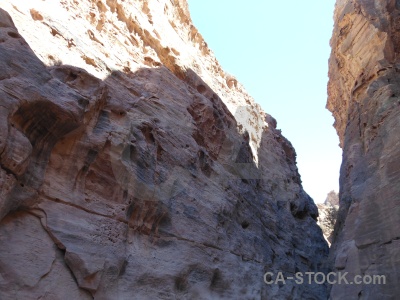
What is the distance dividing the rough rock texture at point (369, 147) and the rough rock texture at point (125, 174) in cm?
337

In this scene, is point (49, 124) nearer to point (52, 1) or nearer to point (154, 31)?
point (52, 1)

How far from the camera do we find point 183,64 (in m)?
15.6

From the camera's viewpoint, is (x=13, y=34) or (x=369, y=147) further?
(x=369, y=147)

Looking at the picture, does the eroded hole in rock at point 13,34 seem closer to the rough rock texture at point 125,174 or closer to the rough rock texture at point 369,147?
the rough rock texture at point 125,174

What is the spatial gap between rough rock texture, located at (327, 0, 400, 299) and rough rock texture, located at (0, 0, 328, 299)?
3.37 metres

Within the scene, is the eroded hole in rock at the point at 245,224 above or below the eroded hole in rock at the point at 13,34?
below

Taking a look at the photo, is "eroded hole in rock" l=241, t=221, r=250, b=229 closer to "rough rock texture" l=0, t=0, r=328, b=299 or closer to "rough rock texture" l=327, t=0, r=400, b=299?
"rough rock texture" l=0, t=0, r=328, b=299

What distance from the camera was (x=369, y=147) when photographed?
496 inches

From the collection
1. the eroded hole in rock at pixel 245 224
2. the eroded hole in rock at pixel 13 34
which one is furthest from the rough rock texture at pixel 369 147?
the eroded hole in rock at pixel 13 34

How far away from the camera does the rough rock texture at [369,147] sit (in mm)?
9766

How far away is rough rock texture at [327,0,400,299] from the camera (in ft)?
32.0

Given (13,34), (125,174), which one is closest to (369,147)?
(125,174)

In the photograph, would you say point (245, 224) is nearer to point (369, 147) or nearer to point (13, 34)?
point (369, 147)

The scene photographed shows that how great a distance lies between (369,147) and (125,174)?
8340mm
